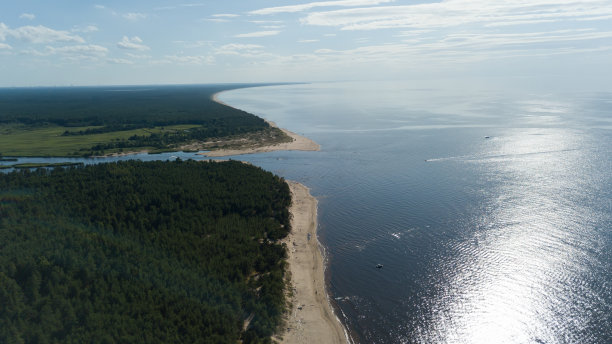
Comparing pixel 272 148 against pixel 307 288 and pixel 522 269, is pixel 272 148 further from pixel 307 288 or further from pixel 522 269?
pixel 522 269

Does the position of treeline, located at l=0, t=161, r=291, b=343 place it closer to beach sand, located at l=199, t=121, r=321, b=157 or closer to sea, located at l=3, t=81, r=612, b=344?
sea, located at l=3, t=81, r=612, b=344

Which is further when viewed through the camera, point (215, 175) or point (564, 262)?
point (215, 175)

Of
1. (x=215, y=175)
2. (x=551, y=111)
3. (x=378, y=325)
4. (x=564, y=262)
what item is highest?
(x=551, y=111)

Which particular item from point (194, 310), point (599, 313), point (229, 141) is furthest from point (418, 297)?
point (229, 141)

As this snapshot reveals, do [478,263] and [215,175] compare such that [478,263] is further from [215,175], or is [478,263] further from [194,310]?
[215,175]

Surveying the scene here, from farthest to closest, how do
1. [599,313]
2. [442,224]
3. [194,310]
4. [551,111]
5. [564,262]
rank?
[551,111]
[442,224]
[564,262]
[599,313]
[194,310]

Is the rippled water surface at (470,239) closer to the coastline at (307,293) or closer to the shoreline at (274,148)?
the coastline at (307,293)
